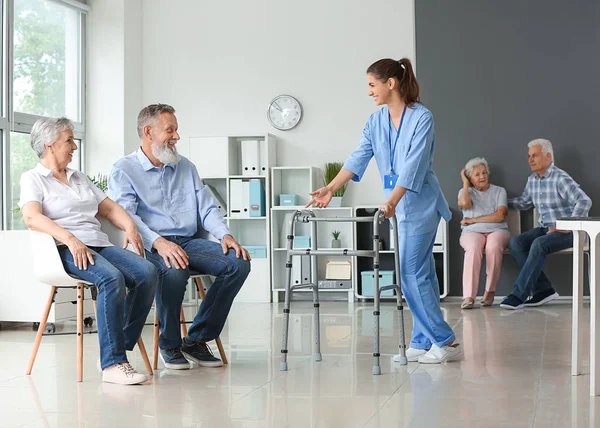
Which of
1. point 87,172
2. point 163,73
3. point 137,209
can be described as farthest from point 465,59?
point 137,209

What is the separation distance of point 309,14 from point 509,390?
209 inches

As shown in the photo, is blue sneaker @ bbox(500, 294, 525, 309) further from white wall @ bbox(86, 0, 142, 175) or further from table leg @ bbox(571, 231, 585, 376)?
white wall @ bbox(86, 0, 142, 175)

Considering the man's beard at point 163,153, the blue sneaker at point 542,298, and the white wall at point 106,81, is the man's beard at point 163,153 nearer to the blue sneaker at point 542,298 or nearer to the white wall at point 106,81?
the blue sneaker at point 542,298

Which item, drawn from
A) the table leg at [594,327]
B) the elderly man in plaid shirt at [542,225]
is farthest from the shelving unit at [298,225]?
the table leg at [594,327]

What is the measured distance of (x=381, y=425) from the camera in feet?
8.94

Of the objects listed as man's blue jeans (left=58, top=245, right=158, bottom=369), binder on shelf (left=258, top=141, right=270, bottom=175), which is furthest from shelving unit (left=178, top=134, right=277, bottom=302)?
man's blue jeans (left=58, top=245, right=158, bottom=369)

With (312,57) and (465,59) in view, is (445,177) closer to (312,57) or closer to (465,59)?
(465,59)

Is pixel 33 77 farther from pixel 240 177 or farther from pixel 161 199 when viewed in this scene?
pixel 161 199

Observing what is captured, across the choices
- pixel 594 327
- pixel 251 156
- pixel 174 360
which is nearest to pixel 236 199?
pixel 251 156

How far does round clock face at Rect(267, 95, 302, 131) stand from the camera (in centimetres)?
783

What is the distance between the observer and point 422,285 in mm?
3951

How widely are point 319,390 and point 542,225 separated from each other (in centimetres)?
418

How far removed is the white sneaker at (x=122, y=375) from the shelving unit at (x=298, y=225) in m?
4.02

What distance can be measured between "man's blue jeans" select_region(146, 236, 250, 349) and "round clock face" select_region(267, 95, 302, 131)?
404 cm
